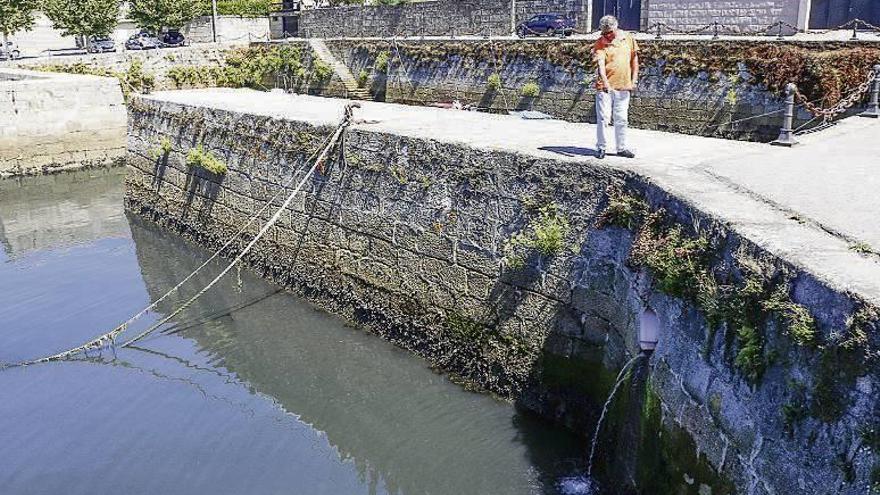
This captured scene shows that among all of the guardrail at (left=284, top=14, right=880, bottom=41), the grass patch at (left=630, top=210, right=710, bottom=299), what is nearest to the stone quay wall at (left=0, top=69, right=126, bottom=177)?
the guardrail at (left=284, top=14, right=880, bottom=41)

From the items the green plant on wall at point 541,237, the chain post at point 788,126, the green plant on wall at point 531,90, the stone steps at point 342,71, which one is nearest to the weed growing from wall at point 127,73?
the stone steps at point 342,71

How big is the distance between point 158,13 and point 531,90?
1000 inches

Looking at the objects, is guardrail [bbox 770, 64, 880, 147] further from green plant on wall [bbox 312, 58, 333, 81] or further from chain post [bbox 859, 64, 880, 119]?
green plant on wall [bbox 312, 58, 333, 81]

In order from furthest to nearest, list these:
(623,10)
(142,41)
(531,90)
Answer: (142,41), (623,10), (531,90)

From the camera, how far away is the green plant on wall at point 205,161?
15.0 m

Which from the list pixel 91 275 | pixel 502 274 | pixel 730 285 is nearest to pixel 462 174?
pixel 502 274

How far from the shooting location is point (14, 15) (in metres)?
35.2

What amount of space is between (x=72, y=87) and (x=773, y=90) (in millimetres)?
20254

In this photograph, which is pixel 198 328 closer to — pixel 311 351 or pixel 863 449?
pixel 311 351

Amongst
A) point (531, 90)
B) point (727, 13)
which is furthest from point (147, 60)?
point (727, 13)

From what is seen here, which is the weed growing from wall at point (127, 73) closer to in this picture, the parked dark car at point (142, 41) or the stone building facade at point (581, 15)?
the stone building facade at point (581, 15)

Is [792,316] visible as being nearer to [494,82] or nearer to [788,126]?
[788,126]

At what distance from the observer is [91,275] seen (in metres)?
15.0

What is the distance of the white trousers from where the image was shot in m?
8.84
